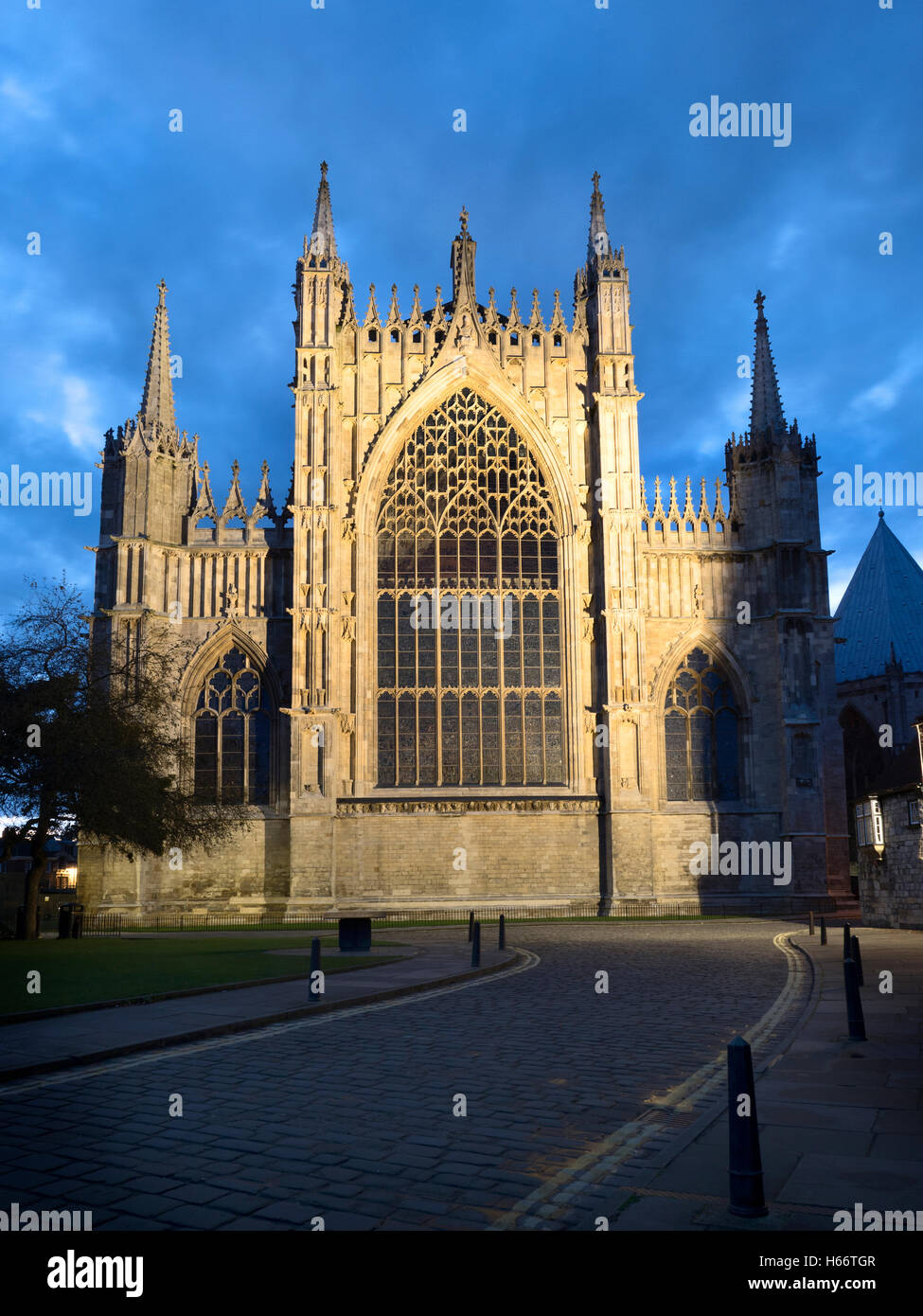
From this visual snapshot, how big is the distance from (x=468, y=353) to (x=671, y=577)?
35.4 feet

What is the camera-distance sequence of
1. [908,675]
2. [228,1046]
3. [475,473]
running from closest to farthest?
1. [228,1046]
2. [475,473]
3. [908,675]

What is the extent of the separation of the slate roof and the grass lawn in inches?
1548

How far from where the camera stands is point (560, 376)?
36719 mm

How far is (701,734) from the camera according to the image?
1389 inches

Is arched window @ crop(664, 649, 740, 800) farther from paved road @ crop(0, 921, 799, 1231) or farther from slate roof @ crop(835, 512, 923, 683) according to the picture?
paved road @ crop(0, 921, 799, 1231)

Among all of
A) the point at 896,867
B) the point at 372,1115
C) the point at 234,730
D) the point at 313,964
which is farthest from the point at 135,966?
the point at 896,867

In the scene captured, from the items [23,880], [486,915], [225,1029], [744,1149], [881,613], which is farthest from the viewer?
[881,613]

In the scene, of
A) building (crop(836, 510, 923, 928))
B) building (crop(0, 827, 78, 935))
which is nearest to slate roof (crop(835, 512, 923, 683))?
building (crop(836, 510, 923, 928))

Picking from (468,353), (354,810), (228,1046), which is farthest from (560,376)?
(228,1046)

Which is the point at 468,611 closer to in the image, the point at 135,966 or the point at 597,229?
the point at 597,229

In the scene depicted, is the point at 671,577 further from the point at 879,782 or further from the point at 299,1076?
the point at 299,1076

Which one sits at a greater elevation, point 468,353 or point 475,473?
point 468,353

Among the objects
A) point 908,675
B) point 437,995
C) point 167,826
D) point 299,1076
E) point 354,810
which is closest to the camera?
point 299,1076

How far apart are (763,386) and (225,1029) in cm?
3340
